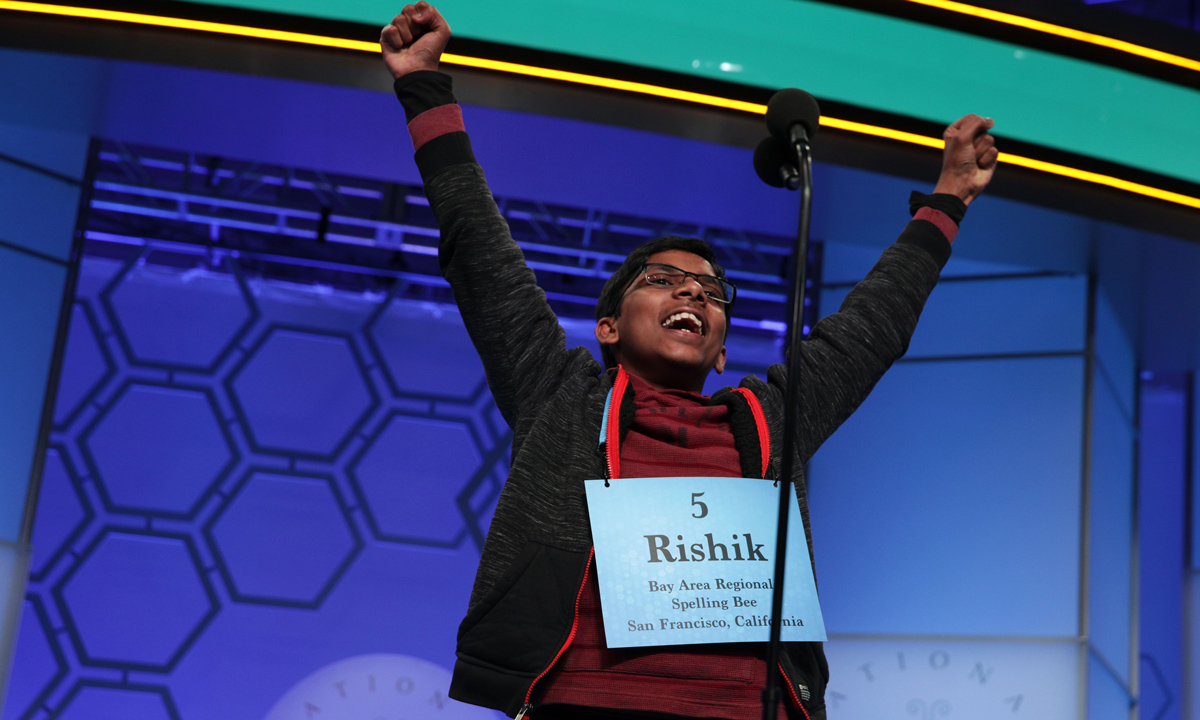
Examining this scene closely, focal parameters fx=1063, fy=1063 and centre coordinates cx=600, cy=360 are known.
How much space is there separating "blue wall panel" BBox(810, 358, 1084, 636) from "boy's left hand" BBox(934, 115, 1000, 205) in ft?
8.40

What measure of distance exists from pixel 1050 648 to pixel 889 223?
5.19ft

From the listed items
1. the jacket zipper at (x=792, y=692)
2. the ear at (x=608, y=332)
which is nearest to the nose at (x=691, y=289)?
the ear at (x=608, y=332)

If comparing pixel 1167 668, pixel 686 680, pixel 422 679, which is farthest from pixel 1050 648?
pixel 686 680

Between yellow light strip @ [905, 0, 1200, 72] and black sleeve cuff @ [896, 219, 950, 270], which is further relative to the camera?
yellow light strip @ [905, 0, 1200, 72]

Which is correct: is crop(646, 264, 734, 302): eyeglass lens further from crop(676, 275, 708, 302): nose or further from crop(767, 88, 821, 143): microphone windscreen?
crop(767, 88, 821, 143): microphone windscreen

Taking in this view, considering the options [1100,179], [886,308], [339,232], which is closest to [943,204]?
[886,308]

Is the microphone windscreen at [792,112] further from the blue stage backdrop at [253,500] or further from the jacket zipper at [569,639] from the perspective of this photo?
the blue stage backdrop at [253,500]

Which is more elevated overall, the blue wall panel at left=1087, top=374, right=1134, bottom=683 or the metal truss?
the metal truss

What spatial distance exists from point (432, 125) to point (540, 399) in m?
0.41

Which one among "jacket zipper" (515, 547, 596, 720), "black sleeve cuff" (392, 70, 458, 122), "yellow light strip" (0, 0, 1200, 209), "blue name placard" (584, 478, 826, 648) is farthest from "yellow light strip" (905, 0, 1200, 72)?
"jacket zipper" (515, 547, 596, 720)

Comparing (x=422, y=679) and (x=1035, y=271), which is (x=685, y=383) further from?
(x=422, y=679)

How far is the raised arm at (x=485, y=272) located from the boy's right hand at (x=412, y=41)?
47 mm

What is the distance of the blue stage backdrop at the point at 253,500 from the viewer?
185 inches

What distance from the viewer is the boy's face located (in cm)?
149
